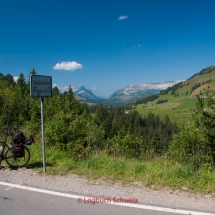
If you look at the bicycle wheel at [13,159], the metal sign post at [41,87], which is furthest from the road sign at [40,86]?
the bicycle wheel at [13,159]

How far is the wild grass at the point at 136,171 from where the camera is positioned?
5.50 meters

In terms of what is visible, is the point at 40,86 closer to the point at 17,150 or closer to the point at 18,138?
the point at 18,138

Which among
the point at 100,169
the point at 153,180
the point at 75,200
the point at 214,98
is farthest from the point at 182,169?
the point at 214,98

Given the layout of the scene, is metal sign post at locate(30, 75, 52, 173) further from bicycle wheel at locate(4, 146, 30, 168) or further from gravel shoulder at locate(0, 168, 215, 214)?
bicycle wheel at locate(4, 146, 30, 168)

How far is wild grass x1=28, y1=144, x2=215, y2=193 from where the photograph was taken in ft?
18.0

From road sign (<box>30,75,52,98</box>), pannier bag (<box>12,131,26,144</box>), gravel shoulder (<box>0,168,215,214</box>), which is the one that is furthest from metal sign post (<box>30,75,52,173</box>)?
pannier bag (<box>12,131,26,144</box>)

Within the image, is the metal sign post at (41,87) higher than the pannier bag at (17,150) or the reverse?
higher

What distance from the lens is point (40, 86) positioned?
22.2 ft

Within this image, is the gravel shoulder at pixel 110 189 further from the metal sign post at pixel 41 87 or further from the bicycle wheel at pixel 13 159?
the metal sign post at pixel 41 87

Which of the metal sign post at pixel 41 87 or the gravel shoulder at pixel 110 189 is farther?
the metal sign post at pixel 41 87

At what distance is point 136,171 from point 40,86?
4.07 metres

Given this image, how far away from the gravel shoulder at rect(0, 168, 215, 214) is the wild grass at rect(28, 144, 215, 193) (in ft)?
0.88

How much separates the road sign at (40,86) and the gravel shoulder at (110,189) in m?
2.54

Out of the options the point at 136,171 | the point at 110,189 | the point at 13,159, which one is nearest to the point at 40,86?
the point at 13,159
